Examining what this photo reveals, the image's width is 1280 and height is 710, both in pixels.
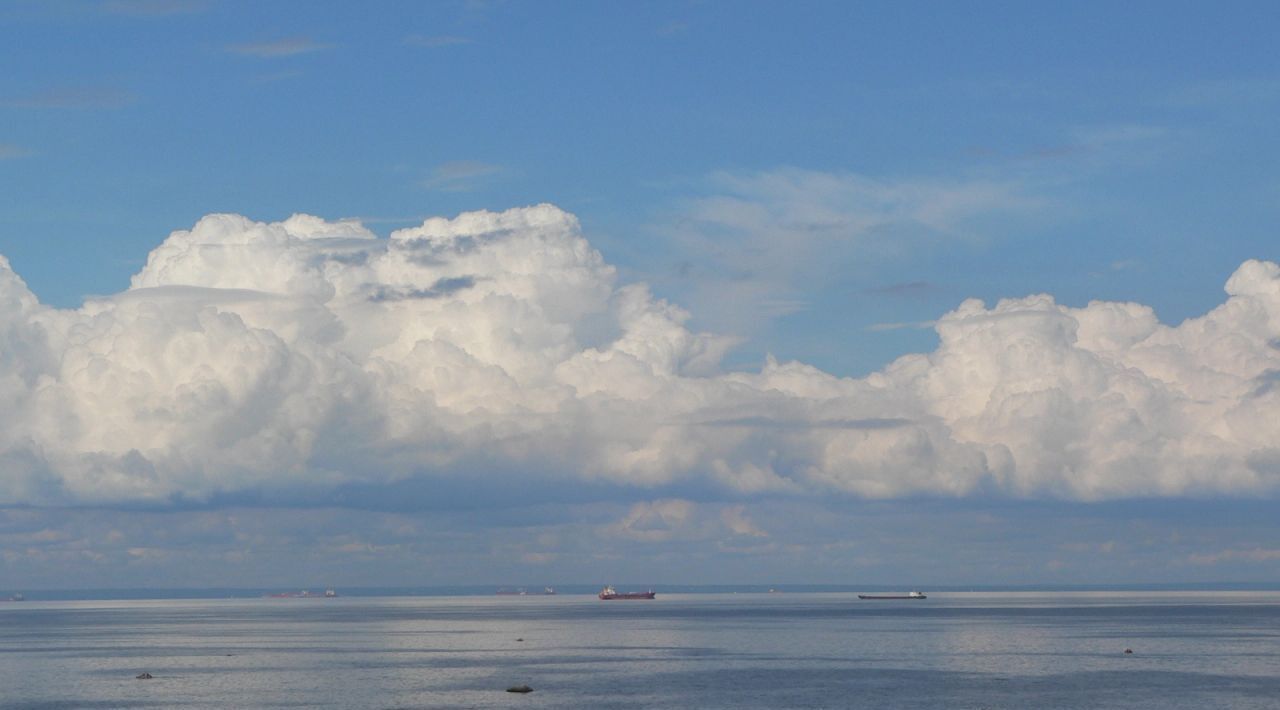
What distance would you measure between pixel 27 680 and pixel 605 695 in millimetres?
80310

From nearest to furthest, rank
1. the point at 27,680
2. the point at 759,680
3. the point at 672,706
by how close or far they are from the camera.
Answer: the point at 672,706 < the point at 759,680 < the point at 27,680

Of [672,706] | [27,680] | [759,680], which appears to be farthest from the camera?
[27,680]

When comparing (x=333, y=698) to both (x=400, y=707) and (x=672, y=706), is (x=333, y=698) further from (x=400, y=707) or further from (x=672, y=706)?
(x=672, y=706)

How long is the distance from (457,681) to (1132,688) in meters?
76.8

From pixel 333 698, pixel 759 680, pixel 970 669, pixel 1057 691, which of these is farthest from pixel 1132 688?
pixel 333 698

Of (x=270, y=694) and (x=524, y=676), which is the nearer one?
(x=270, y=694)

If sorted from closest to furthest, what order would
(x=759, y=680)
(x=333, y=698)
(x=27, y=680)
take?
(x=333, y=698)
(x=759, y=680)
(x=27, y=680)

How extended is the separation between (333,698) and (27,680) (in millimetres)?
56107

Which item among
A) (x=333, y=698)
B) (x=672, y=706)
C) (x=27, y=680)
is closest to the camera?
(x=672, y=706)

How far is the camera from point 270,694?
16875cm

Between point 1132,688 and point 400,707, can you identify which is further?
point 1132,688

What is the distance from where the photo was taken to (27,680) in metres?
196

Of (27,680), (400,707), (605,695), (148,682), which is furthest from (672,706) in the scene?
(27,680)

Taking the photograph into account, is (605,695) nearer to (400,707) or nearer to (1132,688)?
(400,707)
